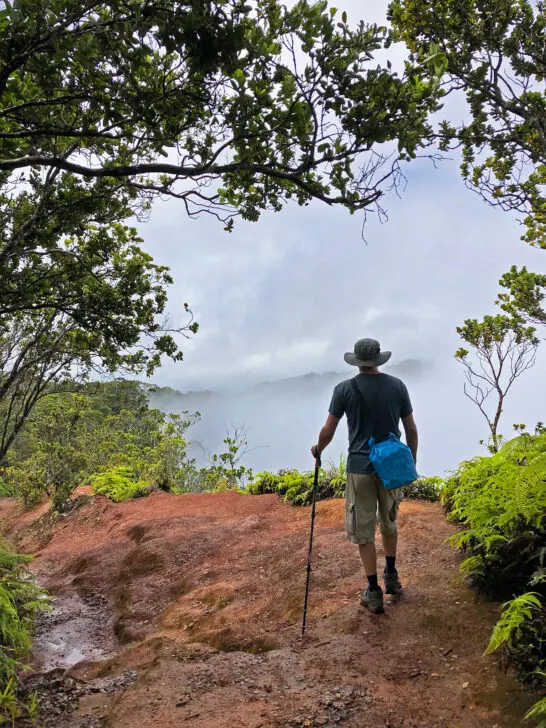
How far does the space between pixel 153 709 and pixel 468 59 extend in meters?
9.86

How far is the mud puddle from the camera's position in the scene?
5.83 metres

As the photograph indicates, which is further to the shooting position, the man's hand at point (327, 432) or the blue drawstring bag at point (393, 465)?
the man's hand at point (327, 432)

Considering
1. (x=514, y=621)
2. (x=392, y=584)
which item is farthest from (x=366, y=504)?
(x=514, y=621)

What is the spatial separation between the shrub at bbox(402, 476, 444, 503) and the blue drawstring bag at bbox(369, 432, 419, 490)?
410cm

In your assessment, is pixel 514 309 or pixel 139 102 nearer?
pixel 139 102

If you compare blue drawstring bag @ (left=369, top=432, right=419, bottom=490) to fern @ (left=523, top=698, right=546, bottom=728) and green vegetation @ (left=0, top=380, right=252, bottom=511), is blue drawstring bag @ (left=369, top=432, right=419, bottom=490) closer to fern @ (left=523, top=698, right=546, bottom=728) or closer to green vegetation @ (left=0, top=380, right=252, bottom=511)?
fern @ (left=523, top=698, right=546, bottom=728)

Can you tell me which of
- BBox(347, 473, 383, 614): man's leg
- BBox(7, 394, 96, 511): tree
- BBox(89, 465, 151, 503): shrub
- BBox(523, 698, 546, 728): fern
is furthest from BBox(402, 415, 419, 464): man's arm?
BBox(7, 394, 96, 511): tree

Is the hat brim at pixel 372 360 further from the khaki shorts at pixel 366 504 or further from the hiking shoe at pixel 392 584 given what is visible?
the hiking shoe at pixel 392 584

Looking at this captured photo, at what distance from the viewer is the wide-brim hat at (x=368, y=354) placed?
4625 mm

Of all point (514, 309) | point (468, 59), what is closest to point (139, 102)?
point (468, 59)

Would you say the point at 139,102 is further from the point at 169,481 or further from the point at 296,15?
the point at 169,481

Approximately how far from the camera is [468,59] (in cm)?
827

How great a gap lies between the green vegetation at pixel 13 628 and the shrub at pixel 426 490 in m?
5.61

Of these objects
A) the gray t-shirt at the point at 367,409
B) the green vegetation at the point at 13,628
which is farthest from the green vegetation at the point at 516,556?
the green vegetation at the point at 13,628
